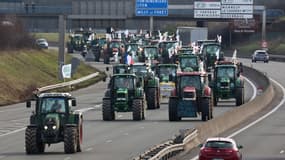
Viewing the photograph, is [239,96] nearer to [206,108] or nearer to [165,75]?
[165,75]

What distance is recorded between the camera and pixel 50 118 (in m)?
35.3

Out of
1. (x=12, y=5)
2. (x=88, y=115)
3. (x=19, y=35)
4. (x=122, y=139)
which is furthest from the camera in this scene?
(x=12, y=5)

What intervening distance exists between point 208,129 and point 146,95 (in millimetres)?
15483

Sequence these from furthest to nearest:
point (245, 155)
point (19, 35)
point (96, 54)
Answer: point (96, 54)
point (19, 35)
point (245, 155)

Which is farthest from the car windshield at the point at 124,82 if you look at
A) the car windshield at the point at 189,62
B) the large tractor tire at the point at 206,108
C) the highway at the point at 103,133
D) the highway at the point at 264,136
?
the car windshield at the point at 189,62

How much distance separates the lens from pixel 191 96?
50.3 m

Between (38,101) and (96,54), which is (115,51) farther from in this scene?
(38,101)

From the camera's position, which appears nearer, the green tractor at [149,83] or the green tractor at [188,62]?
the green tractor at [149,83]

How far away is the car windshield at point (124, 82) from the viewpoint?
51.2 m

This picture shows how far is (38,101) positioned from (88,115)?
70.6 feet

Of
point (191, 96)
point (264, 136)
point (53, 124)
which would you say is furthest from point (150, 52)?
point (53, 124)

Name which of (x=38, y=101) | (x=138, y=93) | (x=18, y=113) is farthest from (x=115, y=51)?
(x=38, y=101)

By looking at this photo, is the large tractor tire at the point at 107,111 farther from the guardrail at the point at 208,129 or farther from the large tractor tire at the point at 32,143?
the large tractor tire at the point at 32,143

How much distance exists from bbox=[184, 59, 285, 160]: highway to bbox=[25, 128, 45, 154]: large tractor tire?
4.74m
